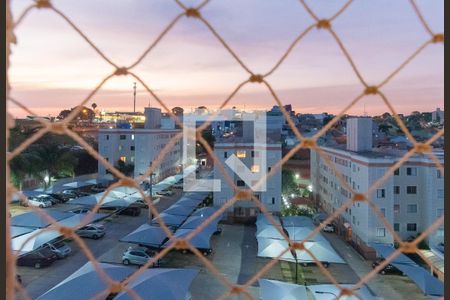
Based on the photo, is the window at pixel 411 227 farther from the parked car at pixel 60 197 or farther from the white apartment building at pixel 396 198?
the parked car at pixel 60 197

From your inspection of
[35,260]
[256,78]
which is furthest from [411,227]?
[256,78]

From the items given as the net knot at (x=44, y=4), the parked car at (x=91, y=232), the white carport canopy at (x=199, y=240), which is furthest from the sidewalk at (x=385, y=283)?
the net knot at (x=44, y=4)

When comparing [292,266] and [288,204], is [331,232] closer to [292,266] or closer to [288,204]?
[288,204]

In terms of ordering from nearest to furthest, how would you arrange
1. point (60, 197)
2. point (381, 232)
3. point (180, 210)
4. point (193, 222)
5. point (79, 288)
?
point (79, 288) → point (381, 232) → point (193, 222) → point (180, 210) → point (60, 197)

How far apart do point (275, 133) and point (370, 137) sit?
102 inches

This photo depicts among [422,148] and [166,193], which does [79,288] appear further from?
[166,193]

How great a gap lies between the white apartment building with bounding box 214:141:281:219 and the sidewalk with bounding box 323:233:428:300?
149cm

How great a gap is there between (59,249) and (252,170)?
286 cm

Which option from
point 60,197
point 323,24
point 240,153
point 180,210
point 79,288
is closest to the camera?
point 323,24

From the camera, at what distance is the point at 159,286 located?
315 cm

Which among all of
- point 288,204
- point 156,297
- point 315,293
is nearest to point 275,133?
point 288,204

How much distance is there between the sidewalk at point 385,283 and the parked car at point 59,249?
11.0 feet

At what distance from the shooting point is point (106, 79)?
25.3 inches

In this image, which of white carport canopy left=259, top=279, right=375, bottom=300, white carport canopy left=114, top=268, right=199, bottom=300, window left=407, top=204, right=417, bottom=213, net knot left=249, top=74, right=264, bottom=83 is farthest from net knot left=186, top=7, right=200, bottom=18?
window left=407, top=204, right=417, bottom=213
